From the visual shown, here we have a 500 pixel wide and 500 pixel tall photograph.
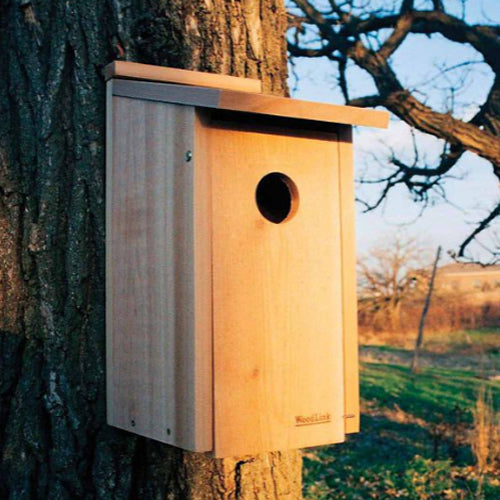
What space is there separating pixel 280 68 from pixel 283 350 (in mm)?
914

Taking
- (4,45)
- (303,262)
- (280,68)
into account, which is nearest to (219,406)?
(303,262)

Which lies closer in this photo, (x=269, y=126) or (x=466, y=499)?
(x=269, y=126)

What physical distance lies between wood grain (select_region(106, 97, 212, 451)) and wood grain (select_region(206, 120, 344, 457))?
5cm

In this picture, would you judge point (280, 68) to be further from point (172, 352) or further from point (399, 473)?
point (399, 473)

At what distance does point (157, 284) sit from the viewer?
6.22ft

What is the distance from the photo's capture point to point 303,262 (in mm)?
1950

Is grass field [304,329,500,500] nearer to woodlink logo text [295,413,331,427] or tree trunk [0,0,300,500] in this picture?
tree trunk [0,0,300,500]

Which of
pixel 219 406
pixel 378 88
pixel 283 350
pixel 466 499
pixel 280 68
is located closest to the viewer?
pixel 219 406

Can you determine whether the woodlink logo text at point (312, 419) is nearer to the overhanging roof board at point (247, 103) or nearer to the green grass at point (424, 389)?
the overhanging roof board at point (247, 103)

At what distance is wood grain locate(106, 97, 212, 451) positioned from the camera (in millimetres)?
1771

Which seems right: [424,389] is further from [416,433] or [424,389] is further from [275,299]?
[275,299]

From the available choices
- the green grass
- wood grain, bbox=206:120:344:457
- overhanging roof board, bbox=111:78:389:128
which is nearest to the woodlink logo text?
wood grain, bbox=206:120:344:457

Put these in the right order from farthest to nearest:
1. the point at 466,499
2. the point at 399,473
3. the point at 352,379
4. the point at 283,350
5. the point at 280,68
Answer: the point at 399,473
the point at 466,499
the point at 280,68
the point at 352,379
the point at 283,350

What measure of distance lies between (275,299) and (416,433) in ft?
Answer: 19.8
